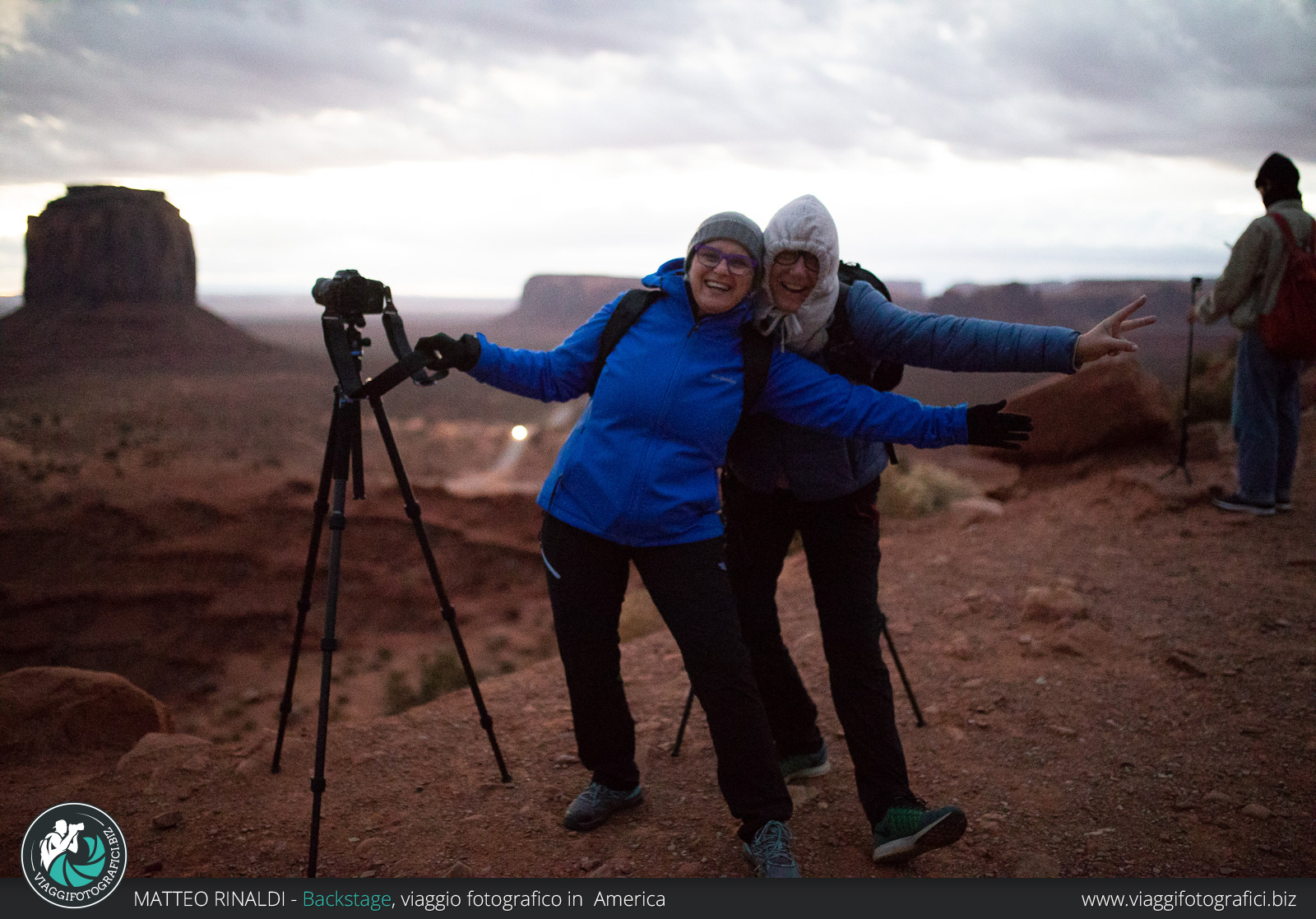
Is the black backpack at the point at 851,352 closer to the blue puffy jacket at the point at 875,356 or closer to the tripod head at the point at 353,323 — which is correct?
the blue puffy jacket at the point at 875,356

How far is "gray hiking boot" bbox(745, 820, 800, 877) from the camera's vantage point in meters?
2.64

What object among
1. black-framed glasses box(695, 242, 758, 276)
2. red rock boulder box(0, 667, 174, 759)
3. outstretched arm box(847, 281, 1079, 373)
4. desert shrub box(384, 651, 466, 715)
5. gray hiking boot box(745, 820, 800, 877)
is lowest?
desert shrub box(384, 651, 466, 715)

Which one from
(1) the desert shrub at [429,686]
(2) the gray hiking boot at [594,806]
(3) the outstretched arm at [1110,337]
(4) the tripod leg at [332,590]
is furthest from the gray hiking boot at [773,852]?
(1) the desert shrub at [429,686]

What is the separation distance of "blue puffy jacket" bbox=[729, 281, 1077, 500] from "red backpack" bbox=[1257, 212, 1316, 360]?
13.3ft

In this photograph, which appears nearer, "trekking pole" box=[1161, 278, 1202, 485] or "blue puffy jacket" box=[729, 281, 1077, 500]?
"blue puffy jacket" box=[729, 281, 1077, 500]

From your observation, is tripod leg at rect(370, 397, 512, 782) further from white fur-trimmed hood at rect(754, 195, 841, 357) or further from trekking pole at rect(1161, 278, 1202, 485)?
trekking pole at rect(1161, 278, 1202, 485)

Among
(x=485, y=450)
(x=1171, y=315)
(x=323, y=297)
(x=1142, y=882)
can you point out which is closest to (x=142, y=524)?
(x=485, y=450)

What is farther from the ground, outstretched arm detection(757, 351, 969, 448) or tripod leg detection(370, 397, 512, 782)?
outstretched arm detection(757, 351, 969, 448)

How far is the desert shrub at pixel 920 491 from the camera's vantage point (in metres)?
9.05

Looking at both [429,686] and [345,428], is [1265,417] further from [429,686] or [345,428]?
[429,686]

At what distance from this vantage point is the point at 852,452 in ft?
9.18

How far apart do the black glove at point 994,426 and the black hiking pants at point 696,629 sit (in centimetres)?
88

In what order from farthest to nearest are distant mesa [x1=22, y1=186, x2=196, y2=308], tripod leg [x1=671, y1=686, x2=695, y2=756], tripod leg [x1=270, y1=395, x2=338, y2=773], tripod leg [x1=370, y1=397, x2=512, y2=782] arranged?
distant mesa [x1=22, y1=186, x2=196, y2=308]
tripod leg [x1=671, y1=686, x2=695, y2=756]
tripod leg [x1=270, y1=395, x2=338, y2=773]
tripod leg [x1=370, y1=397, x2=512, y2=782]

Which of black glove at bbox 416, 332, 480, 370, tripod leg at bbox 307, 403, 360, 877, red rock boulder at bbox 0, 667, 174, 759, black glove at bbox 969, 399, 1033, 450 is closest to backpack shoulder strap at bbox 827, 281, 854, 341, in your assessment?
black glove at bbox 969, 399, 1033, 450
